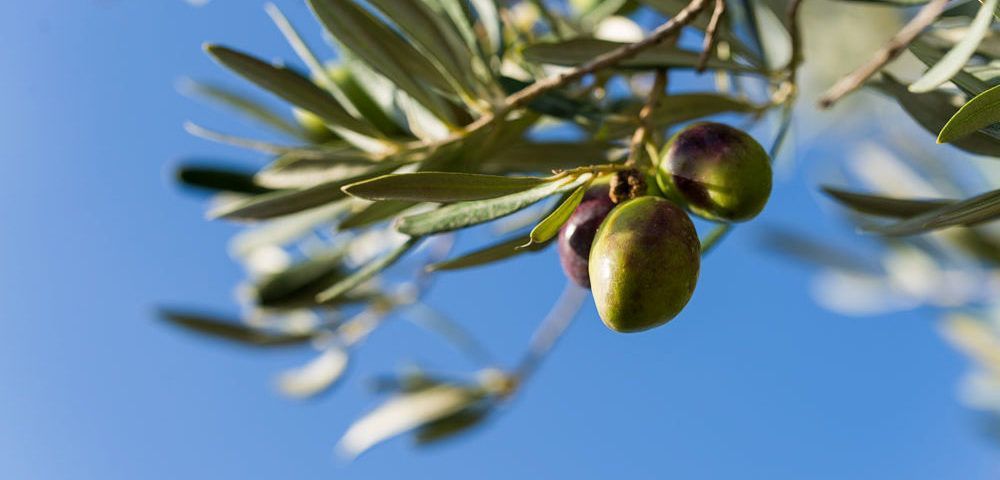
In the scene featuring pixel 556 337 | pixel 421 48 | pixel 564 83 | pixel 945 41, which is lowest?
pixel 556 337

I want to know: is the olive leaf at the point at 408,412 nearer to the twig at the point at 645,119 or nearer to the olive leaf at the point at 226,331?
the olive leaf at the point at 226,331

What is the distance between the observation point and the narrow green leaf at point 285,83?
4.62ft

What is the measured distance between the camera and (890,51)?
1.43 m

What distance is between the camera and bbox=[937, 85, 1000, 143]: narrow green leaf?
0.91 metres

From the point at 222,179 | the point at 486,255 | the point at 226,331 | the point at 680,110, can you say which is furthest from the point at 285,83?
the point at 226,331

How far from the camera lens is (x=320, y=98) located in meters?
1.50

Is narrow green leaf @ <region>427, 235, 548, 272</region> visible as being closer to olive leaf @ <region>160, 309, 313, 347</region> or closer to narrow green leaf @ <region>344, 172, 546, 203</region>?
narrow green leaf @ <region>344, 172, 546, 203</region>

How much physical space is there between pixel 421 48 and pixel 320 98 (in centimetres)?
18

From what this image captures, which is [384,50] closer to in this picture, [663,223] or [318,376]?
[663,223]

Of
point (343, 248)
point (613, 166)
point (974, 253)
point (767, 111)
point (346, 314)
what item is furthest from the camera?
point (346, 314)

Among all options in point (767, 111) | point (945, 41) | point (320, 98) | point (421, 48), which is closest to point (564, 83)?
point (421, 48)

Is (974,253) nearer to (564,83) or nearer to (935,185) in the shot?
(935,185)

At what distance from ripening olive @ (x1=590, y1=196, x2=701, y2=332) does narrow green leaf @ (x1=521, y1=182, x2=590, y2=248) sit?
0.21 ft

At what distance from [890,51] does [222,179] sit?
1.23m
